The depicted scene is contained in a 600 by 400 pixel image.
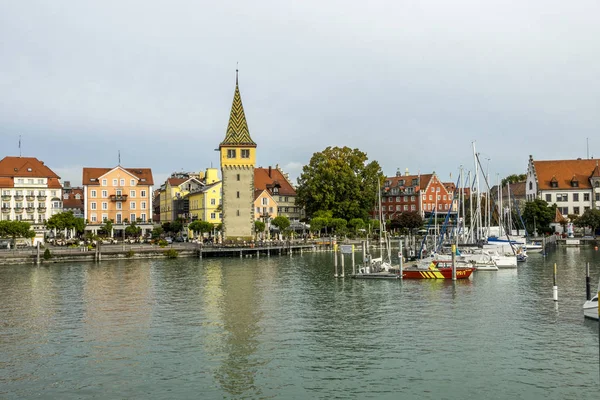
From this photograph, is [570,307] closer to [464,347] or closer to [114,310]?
[464,347]

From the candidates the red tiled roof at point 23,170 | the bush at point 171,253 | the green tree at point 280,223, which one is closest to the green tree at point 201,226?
the green tree at point 280,223

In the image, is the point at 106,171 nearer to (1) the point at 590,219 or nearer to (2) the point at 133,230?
(2) the point at 133,230

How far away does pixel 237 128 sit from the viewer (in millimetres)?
90375

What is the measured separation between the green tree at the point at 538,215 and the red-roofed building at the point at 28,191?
75.6 metres

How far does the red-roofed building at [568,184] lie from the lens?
114 meters

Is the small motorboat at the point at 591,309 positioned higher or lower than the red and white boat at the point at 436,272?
lower

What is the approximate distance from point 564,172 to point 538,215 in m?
17.6

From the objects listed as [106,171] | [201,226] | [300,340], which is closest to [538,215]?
[201,226]

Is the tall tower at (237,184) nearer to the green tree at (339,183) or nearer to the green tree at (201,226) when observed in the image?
the green tree at (201,226)

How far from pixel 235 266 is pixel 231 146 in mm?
26622

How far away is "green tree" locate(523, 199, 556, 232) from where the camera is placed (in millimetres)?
103938

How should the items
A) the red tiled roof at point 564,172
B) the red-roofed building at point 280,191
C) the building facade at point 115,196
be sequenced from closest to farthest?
the building facade at point 115,196, the red tiled roof at point 564,172, the red-roofed building at point 280,191

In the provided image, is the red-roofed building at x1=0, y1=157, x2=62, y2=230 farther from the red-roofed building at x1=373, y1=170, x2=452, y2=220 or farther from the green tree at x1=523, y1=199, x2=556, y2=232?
the green tree at x1=523, y1=199, x2=556, y2=232

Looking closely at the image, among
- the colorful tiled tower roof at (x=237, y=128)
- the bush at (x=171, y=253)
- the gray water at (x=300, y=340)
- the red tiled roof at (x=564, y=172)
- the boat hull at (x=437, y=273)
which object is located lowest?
the gray water at (x=300, y=340)
